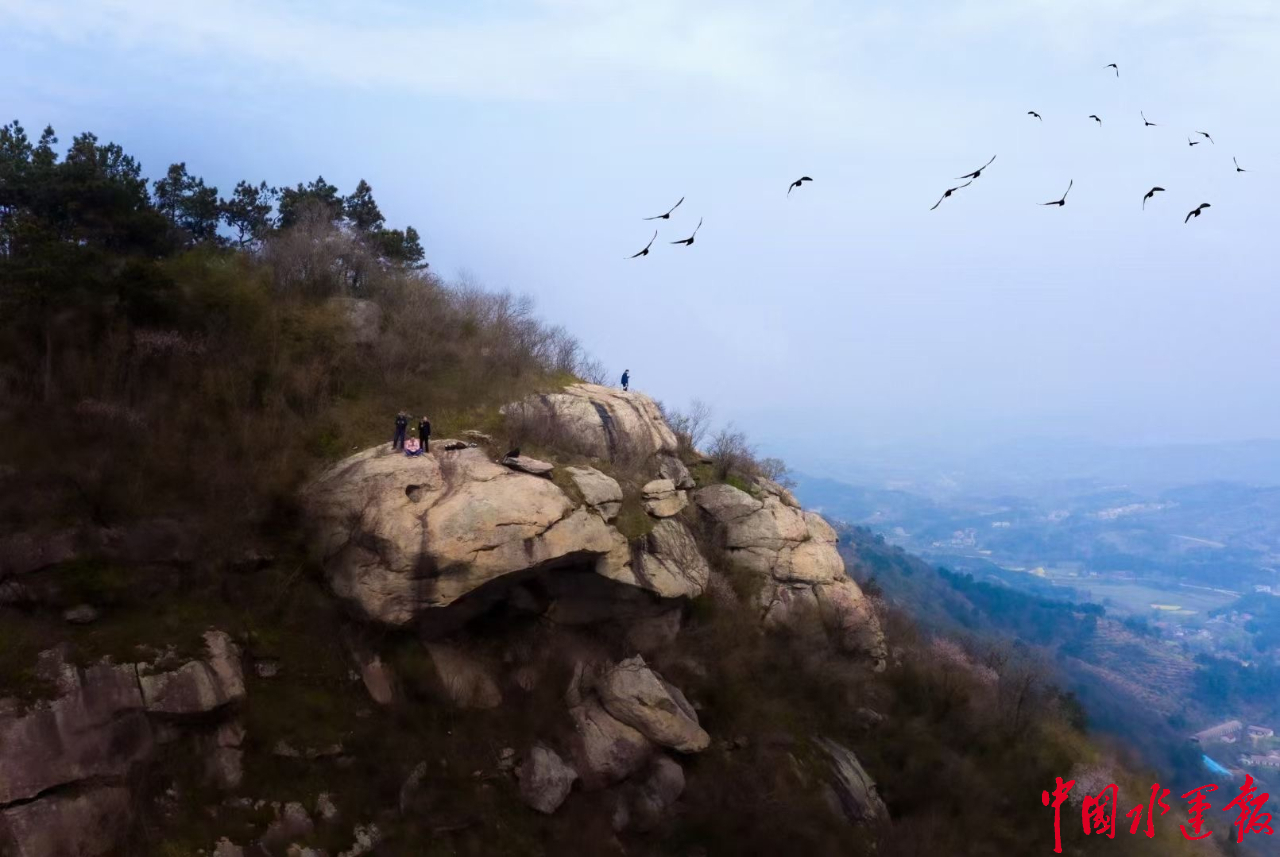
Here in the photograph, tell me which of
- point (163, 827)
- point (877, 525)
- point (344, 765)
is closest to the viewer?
point (163, 827)

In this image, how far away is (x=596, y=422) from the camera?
24891mm

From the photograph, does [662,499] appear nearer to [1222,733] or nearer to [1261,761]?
[1261,761]

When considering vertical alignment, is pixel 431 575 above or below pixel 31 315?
below

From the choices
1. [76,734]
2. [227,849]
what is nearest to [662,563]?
[227,849]

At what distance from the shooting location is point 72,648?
53.0 feet

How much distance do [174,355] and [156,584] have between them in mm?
7306

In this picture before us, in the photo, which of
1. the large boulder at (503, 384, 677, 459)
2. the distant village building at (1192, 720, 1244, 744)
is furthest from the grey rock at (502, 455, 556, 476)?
the distant village building at (1192, 720, 1244, 744)

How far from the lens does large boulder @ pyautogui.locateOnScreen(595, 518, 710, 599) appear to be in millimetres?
20469

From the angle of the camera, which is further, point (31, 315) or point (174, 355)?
point (174, 355)

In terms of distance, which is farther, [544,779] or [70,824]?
[544,779]

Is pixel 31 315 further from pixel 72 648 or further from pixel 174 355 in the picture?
pixel 72 648

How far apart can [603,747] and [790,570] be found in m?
9.80

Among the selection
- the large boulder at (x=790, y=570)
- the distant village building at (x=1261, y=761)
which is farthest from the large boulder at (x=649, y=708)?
the distant village building at (x=1261, y=761)

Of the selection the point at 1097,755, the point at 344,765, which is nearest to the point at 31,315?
the point at 344,765
